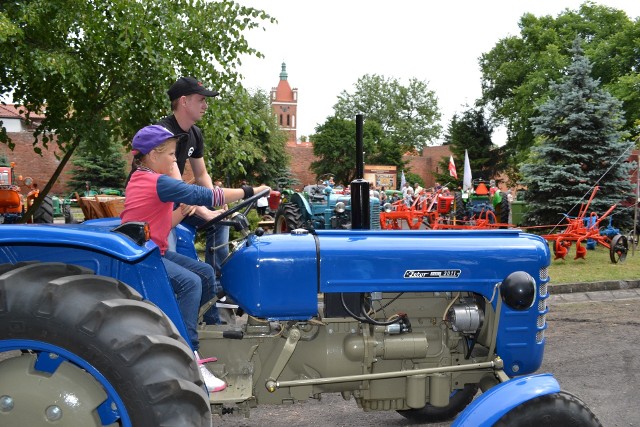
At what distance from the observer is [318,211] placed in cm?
1588

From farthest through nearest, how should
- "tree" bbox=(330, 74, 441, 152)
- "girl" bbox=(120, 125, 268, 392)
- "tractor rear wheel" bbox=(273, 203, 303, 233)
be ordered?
"tree" bbox=(330, 74, 441, 152) < "tractor rear wheel" bbox=(273, 203, 303, 233) < "girl" bbox=(120, 125, 268, 392)

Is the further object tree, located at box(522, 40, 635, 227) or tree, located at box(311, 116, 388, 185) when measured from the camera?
tree, located at box(311, 116, 388, 185)

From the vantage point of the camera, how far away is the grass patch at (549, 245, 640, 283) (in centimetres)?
978

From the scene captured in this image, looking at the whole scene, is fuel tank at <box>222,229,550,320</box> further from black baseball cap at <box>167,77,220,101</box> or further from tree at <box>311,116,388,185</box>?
tree at <box>311,116,388,185</box>

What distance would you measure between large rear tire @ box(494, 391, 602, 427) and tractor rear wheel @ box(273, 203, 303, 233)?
10.2 m

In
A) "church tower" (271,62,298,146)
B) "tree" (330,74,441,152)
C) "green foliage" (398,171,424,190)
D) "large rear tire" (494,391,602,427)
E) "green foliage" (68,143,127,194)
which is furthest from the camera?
"church tower" (271,62,298,146)

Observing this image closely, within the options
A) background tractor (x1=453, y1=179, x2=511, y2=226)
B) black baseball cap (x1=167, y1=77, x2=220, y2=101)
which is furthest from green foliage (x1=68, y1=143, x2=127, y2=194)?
black baseball cap (x1=167, y1=77, x2=220, y2=101)

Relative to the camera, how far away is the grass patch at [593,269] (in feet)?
32.1

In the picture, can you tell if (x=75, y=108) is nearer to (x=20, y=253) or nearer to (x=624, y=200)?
(x=20, y=253)

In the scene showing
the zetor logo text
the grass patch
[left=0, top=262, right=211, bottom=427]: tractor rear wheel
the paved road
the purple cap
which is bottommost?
the paved road

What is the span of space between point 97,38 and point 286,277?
611cm

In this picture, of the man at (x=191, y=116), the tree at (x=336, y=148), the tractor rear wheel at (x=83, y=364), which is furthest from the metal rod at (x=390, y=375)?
the tree at (x=336, y=148)

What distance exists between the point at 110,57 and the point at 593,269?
827 centimetres

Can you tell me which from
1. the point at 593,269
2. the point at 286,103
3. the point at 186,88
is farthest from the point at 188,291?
the point at 286,103
